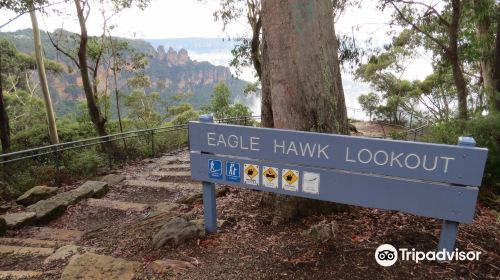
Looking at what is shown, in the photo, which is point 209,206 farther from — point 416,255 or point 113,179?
point 113,179

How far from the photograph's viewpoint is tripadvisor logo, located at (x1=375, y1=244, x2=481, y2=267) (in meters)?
2.62

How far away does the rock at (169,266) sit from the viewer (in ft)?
9.51

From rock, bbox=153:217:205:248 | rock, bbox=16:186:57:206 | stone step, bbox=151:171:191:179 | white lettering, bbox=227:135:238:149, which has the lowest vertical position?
stone step, bbox=151:171:191:179

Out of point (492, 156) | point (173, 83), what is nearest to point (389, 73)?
point (492, 156)

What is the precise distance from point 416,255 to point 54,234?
470 cm

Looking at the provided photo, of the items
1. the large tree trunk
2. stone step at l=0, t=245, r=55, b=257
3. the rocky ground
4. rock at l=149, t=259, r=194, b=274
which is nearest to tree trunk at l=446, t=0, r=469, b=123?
the rocky ground

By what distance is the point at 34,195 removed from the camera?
6.74 metres

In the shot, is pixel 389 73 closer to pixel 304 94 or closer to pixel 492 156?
pixel 492 156

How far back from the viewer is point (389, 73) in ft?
86.4

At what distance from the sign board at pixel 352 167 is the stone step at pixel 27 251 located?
2.24 meters

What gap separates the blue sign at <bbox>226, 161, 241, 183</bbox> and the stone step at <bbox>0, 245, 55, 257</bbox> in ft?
7.89

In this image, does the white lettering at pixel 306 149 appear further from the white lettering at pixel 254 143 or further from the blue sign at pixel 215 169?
the blue sign at pixel 215 169

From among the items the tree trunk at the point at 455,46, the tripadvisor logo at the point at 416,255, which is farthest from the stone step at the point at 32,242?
the tree trunk at the point at 455,46

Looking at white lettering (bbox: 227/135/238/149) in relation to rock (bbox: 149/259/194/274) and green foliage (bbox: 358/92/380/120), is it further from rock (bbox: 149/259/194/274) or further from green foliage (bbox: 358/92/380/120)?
green foliage (bbox: 358/92/380/120)
